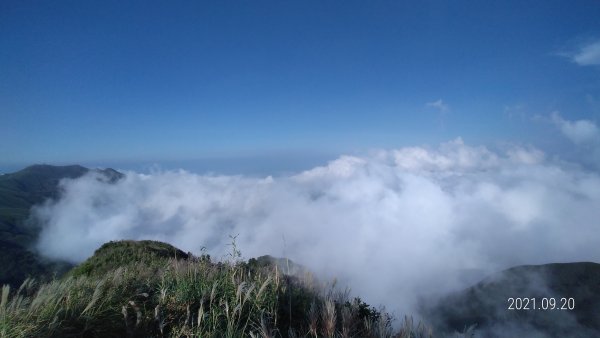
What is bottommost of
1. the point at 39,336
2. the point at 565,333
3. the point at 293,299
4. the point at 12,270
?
the point at 565,333

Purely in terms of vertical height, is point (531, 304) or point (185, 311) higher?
point (185, 311)

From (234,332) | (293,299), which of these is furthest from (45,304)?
(293,299)

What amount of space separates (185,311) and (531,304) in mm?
148720

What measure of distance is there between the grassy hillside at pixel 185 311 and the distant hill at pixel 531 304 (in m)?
91.3

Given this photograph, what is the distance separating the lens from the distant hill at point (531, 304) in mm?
105062

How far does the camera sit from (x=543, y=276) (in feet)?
500

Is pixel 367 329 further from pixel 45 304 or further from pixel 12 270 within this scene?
pixel 12 270

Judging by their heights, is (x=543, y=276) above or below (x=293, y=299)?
below

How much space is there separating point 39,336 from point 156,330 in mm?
1429

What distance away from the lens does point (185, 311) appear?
5418mm

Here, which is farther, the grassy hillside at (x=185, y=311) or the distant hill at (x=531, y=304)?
the distant hill at (x=531, y=304)

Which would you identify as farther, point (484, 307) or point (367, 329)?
point (484, 307)

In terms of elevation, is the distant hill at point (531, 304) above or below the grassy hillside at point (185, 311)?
below

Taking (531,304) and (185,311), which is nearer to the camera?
(185,311)
